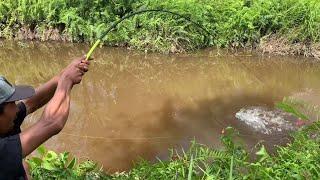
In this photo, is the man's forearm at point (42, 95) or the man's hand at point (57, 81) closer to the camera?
the man's hand at point (57, 81)

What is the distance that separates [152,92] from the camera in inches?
341

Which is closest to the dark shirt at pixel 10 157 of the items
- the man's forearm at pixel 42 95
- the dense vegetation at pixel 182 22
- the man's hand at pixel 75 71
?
the man's hand at pixel 75 71

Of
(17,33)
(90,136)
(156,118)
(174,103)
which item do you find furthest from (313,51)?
(17,33)

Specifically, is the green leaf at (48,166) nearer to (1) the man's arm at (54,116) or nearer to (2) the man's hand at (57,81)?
(2) the man's hand at (57,81)

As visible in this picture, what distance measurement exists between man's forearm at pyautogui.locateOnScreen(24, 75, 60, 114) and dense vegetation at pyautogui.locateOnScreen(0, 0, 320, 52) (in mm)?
7317

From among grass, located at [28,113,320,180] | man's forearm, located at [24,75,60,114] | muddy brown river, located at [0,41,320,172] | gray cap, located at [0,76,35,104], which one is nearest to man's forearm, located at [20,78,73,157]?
gray cap, located at [0,76,35,104]

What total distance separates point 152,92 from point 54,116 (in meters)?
6.21

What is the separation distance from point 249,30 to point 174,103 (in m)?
3.09

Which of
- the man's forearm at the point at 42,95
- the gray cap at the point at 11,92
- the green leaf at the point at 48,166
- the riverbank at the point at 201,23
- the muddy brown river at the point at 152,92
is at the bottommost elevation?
the muddy brown river at the point at 152,92

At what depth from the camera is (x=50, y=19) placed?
1130cm

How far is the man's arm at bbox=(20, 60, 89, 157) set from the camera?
2.33 metres

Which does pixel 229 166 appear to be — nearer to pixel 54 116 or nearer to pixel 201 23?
pixel 54 116

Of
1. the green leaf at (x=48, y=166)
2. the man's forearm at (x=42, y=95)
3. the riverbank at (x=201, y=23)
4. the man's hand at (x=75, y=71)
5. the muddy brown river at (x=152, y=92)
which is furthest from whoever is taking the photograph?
the riverbank at (x=201, y=23)

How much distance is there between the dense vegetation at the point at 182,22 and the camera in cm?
1025
